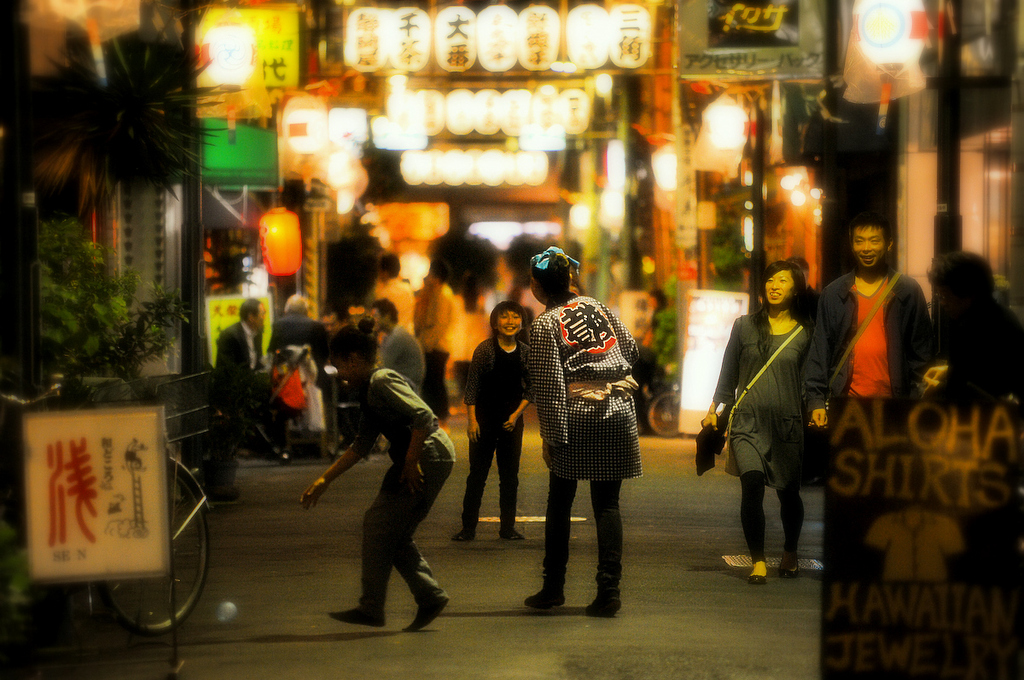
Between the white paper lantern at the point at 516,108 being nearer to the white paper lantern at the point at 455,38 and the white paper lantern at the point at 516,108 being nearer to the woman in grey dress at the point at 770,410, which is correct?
the white paper lantern at the point at 455,38

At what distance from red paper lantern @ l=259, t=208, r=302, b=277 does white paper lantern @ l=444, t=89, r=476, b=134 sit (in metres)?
7.64

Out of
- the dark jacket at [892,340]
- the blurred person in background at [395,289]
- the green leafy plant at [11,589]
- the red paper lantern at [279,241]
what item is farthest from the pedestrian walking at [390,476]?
the red paper lantern at [279,241]

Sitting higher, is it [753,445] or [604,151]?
[604,151]

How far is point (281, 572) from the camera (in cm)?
870

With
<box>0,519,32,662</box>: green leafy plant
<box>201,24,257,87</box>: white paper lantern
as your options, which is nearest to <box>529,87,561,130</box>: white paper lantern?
<box>201,24,257,87</box>: white paper lantern

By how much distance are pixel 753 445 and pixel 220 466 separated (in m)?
5.70

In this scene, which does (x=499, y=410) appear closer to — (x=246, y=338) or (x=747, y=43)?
(x=747, y=43)

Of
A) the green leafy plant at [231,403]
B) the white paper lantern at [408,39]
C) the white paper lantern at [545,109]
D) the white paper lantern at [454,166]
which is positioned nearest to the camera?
the green leafy plant at [231,403]

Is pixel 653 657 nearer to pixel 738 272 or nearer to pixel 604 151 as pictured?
pixel 738 272

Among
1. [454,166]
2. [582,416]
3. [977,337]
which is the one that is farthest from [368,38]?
[977,337]

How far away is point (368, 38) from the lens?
69.5 ft

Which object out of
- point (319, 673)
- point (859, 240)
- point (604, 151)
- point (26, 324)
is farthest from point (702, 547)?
point (604, 151)

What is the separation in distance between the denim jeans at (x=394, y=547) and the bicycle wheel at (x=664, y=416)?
36.8 ft

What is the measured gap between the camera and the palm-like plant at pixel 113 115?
8602mm
